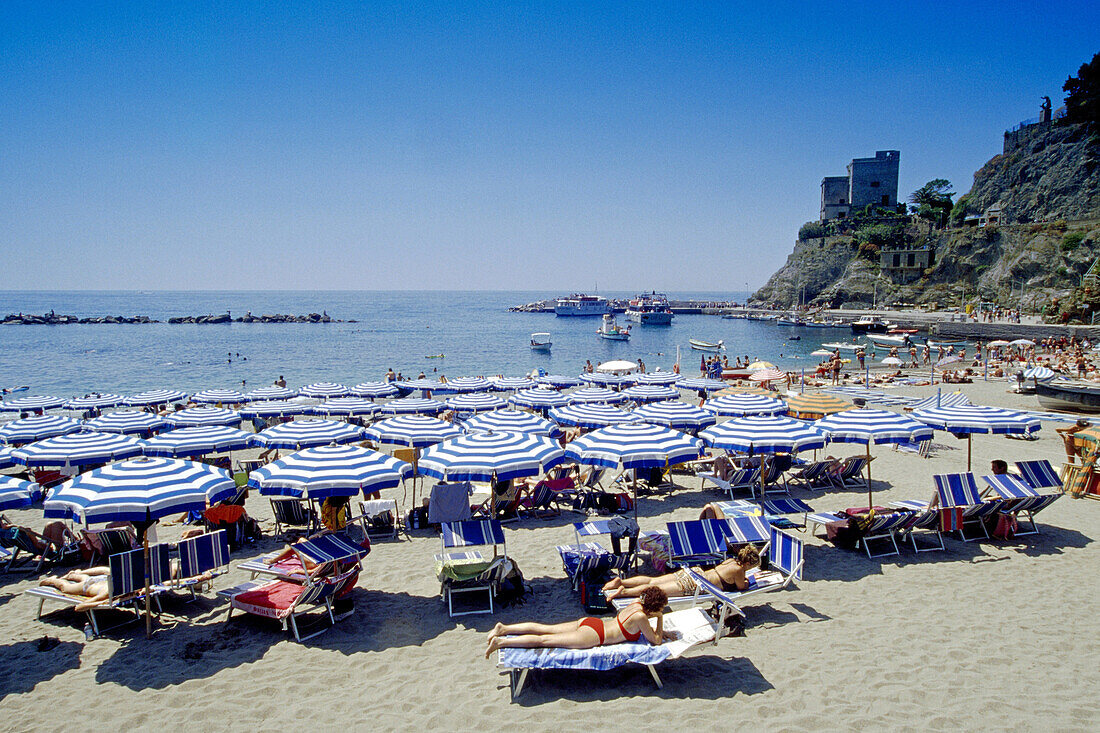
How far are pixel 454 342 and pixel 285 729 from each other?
75.4 meters

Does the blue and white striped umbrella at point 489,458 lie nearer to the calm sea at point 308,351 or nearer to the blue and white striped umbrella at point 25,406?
the blue and white striped umbrella at point 25,406

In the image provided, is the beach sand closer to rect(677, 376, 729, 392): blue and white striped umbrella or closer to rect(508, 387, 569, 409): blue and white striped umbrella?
rect(508, 387, 569, 409): blue and white striped umbrella

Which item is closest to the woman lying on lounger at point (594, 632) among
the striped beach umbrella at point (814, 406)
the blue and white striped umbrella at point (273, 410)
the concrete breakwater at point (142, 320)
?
the striped beach umbrella at point (814, 406)

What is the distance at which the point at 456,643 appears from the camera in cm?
562

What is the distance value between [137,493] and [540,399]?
38.3 ft

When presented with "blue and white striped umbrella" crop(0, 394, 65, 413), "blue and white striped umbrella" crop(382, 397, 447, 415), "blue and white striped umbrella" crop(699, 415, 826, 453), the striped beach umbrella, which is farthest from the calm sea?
"blue and white striped umbrella" crop(699, 415, 826, 453)

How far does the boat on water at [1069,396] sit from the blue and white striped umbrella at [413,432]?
20.0 metres

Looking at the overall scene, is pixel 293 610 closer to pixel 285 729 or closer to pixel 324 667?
pixel 324 667

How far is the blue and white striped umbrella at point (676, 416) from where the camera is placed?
12602 mm

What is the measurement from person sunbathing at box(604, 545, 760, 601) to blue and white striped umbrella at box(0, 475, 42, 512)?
706 cm

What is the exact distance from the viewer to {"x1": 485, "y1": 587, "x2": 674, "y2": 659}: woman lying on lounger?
478 cm

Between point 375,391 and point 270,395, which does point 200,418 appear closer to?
point 270,395

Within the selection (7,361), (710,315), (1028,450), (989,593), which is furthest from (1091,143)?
(7,361)

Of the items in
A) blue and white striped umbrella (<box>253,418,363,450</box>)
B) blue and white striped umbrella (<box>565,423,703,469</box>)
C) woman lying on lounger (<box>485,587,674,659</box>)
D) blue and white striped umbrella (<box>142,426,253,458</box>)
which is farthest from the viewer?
blue and white striped umbrella (<box>253,418,363,450</box>)
